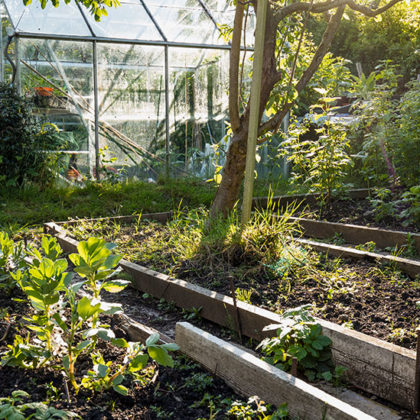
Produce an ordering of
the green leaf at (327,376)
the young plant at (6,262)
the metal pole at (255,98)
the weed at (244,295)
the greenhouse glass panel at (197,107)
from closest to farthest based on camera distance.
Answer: the green leaf at (327,376)
the young plant at (6,262)
the weed at (244,295)
the metal pole at (255,98)
the greenhouse glass panel at (197,107)

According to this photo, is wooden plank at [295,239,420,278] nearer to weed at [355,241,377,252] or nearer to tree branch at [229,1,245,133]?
weed at [355,241,377,252]

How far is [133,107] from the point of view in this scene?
30.7ft

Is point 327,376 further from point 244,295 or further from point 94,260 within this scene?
point 94,260

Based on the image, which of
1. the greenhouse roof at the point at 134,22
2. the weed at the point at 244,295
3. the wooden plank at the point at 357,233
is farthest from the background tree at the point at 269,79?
the greenhouse roof at the point at 134,22

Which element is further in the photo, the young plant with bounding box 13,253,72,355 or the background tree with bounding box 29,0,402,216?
the background tree with bounding box 29,0,402,216

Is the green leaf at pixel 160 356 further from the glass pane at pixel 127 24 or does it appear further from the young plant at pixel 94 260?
the glass pane at pixel 127 24

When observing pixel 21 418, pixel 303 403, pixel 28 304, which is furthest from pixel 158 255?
pixel 21 418

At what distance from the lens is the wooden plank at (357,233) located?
186 inches

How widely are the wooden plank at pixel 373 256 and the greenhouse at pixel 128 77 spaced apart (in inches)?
191

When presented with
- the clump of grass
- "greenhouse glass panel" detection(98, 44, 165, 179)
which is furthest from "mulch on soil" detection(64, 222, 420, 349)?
"greenhouse glass panel" detection(98, 44, 165, 179)

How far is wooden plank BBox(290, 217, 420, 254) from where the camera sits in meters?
4.72

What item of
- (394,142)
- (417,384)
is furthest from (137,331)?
(394,142)

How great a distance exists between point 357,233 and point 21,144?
17.3ft

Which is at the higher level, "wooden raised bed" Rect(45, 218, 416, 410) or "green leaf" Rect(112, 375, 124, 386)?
"green leaf" Rect(112, 375, 124, 386)
